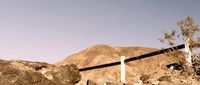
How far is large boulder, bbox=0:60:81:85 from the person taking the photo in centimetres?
954

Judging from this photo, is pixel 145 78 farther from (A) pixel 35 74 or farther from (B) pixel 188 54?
(A) pixel 35 74

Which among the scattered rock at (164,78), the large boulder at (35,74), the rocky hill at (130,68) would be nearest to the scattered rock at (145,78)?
the rocky hill at (130,68)

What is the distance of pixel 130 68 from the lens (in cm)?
3000

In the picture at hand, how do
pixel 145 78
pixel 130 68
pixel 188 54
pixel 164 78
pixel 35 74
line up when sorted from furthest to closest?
pixel 130 68
pixel 145 78
pixel 164 78
pixel 188 54
pixel 35 74

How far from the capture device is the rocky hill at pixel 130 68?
12.7 meters

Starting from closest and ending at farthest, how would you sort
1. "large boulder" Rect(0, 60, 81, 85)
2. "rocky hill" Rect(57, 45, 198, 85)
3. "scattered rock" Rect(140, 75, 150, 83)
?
1. "large boulder" Rect(0, 60, 81, 85)
2. "rocky hill" Rect(57, 45, 198, 85)
3. "scattered rock" Rect(140, 75, 150, 83)

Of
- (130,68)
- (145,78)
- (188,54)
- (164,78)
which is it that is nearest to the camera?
(188,54)

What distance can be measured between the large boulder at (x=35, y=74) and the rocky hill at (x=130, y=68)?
40.5 inches

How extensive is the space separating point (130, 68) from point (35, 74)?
Answer: 20575 mm

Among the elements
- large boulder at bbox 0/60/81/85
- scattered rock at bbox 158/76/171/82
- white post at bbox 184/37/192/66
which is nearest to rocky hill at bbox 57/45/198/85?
scattered rock at bbox 158/76/171/82

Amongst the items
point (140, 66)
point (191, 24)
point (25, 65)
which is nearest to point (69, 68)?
point (25, 65)

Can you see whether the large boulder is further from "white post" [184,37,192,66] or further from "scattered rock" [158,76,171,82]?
"white post" [184,37,192,66]

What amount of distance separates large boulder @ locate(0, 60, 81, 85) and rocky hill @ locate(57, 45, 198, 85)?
3.37ft

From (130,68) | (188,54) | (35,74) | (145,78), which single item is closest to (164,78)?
(145,78)
